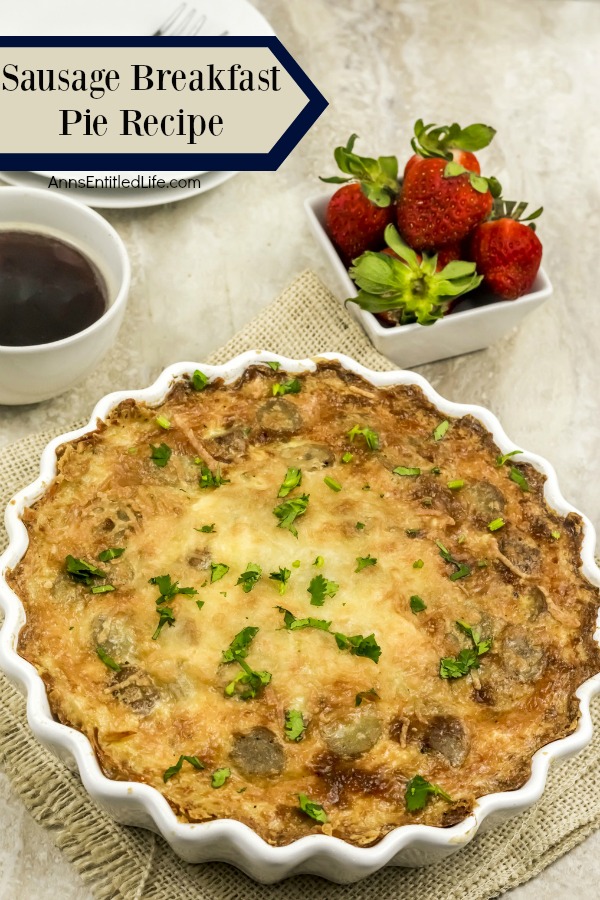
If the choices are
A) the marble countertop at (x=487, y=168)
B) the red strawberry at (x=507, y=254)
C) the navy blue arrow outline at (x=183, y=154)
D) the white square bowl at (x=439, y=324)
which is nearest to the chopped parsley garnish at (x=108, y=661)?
the marble countertop at (x=487, y=168)

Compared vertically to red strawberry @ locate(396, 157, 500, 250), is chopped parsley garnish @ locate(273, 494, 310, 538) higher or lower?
lower

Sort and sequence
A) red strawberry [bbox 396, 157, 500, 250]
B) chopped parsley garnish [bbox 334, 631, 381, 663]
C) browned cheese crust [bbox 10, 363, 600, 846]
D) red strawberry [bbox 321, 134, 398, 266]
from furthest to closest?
red strawberry [bbox 321, 134, 398, 266]
red strawberry [bbox 396, 157, 500, 250]
chopped parsley garnish [bbox 334, 631, 381, 663]
browned cheese crust [bbox 10, 363, 600, 846]

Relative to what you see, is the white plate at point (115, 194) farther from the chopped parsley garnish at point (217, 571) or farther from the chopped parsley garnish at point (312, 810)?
the chopped parsley garnish at point (312, 810)

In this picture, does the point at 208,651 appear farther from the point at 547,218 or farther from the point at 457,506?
the point at 547,218

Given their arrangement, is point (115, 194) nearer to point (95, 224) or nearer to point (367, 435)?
point (95, 224)

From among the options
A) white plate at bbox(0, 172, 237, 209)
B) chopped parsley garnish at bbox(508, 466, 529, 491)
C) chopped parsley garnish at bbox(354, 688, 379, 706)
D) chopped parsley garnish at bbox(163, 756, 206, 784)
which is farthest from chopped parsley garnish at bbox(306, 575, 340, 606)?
white plate at bbox(0, 172, 237, 209)

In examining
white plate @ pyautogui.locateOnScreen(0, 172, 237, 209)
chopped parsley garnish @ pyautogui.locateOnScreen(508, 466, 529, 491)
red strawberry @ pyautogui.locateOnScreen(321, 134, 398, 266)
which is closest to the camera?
chopped parsley garnish @ pyautogui.locateOnScreen(508, 466, 529, 491)

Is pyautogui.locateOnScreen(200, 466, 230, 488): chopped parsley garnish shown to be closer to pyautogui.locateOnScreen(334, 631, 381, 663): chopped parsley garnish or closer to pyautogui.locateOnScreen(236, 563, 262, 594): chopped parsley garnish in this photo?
pyautogui.locateOnScreen(236, 563, 262, 594): chopped parsley garnish

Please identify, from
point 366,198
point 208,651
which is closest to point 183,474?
point 208,651
